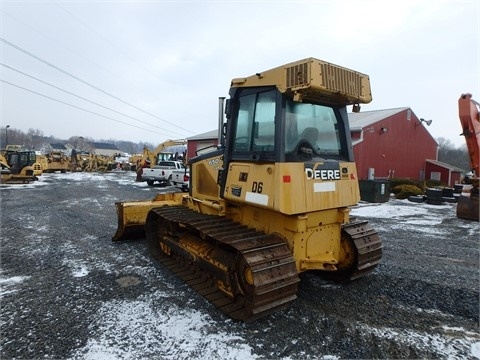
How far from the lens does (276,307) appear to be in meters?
3.44

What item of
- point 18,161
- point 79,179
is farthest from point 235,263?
point 79,179

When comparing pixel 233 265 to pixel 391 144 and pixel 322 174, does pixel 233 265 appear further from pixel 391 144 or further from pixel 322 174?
pixel 391 144

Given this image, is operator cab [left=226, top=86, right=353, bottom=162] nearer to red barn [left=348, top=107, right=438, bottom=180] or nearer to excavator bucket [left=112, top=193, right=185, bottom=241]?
excavator bucket [left=112, top=193, right=185, bottom=241]

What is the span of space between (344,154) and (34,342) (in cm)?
433

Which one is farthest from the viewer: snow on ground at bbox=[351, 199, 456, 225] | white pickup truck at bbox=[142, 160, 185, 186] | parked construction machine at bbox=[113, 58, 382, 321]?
white pickup truck at bbox=[142, 160, 185, 186]

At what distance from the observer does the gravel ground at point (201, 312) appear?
3.18m

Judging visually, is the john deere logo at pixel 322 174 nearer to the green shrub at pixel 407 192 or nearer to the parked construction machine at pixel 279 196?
the parked construction machine at pixel 279 196

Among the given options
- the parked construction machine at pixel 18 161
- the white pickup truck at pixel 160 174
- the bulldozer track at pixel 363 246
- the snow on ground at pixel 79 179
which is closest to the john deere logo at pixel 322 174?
the bulldozer track at pixel 363 246

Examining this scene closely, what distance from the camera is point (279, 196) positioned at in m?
3.55

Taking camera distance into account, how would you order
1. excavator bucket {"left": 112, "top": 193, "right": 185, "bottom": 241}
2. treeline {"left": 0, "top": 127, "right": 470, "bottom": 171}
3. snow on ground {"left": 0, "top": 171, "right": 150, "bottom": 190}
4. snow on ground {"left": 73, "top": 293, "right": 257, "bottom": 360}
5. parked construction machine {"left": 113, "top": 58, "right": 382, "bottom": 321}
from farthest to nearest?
treeline {"left": 0, "top": 127, "right": 470, "bottom": 171} < snow on ground {"left": 0, "top": 171, "right": 150, "bottom": 190} < excavator bucket {"left": 112, "top": 193, "right": 185, "bottom": 241} < parked construction machine {"left": 113, "top": 58, "right": 382, "bottom": 321} < snow on ground {"left": 73, "top": 293, "right": 257, "bottom": 360}

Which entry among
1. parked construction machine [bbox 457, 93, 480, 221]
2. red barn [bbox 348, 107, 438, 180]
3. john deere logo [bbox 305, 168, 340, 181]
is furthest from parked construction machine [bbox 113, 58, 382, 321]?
red barn [bbox 348, 107, 438, 180]

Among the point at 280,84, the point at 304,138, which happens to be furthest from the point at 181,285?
the point at 280,84

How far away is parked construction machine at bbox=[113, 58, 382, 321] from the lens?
11.6 feet

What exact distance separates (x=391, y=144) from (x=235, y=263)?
21367mm
